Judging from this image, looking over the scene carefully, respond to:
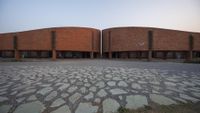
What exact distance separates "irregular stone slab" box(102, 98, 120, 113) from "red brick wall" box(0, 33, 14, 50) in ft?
142

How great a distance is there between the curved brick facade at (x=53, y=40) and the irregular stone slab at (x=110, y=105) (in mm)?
33401

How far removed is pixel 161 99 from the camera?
380cm

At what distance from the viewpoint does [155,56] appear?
37281mm

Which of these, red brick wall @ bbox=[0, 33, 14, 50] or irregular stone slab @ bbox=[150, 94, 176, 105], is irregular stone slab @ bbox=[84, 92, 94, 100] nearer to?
irregular stone slab @ bbox=[150, 94, 176, 105]

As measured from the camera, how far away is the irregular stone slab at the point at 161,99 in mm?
3590

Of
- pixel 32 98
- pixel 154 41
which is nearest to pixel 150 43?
pixel 154 41

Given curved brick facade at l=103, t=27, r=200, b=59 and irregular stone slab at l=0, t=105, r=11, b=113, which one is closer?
irregular stone slab at l=0, t=105, r=11, b=113

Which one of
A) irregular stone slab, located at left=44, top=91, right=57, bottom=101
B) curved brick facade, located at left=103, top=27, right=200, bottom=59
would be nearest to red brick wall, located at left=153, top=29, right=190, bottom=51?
curved brick facade, located at left=103, top=27, right=200, bottom=59

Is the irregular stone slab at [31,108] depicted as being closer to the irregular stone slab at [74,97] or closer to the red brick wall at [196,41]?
the irregular stone slab at [74,97]

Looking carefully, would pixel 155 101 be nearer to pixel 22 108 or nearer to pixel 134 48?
pixel 22 108

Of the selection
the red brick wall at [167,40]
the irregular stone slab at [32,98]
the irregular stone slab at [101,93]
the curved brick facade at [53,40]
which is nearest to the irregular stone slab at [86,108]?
the irregular stone slab at [101,93]

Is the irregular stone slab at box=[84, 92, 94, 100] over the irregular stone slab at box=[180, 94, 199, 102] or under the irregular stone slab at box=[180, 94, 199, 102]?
over

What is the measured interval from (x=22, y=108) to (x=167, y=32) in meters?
36.5

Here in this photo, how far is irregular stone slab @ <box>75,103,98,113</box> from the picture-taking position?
3124 mm
